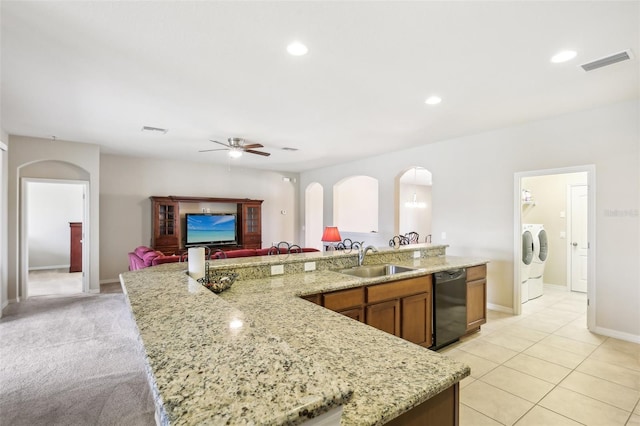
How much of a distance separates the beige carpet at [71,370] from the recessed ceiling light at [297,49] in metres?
2.21

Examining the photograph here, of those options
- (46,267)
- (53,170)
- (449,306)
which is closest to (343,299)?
(449,306)

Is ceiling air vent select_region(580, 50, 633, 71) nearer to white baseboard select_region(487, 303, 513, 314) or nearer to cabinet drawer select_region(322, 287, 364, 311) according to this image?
cabinet drawer select_region(322, 287, 364, 311)

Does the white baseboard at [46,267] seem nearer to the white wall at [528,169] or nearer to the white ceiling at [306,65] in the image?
the white ceiling at [306,65]

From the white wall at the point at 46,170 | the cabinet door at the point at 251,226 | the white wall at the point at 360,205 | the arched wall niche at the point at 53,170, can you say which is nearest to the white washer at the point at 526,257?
the white wall at the point at 360,205

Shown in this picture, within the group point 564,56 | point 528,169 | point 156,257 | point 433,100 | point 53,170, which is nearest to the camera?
point 564,56

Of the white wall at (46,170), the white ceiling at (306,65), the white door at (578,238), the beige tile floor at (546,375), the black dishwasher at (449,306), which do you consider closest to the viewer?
the white ceiling at (306,65)

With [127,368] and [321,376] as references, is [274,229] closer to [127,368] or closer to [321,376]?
[127,368]

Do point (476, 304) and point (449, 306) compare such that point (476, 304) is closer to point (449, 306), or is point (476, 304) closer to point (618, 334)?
point (449, 306)

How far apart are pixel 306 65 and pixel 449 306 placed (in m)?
2.71

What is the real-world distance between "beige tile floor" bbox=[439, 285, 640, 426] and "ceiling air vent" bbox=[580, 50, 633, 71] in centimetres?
268

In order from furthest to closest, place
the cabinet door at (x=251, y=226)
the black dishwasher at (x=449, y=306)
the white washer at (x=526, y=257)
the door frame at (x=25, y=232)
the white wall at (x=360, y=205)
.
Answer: the white wall at (x=360, y=205) → the cabinet door at (x=251, y=226) → the door frame at (x=25, y=232) → the white washer at (x=526, y=257) → the black dishwasher at (x=449, y=306)

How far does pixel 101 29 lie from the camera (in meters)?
2.20

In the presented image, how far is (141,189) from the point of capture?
6.89 meters

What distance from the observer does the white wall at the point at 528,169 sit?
3.49 m
